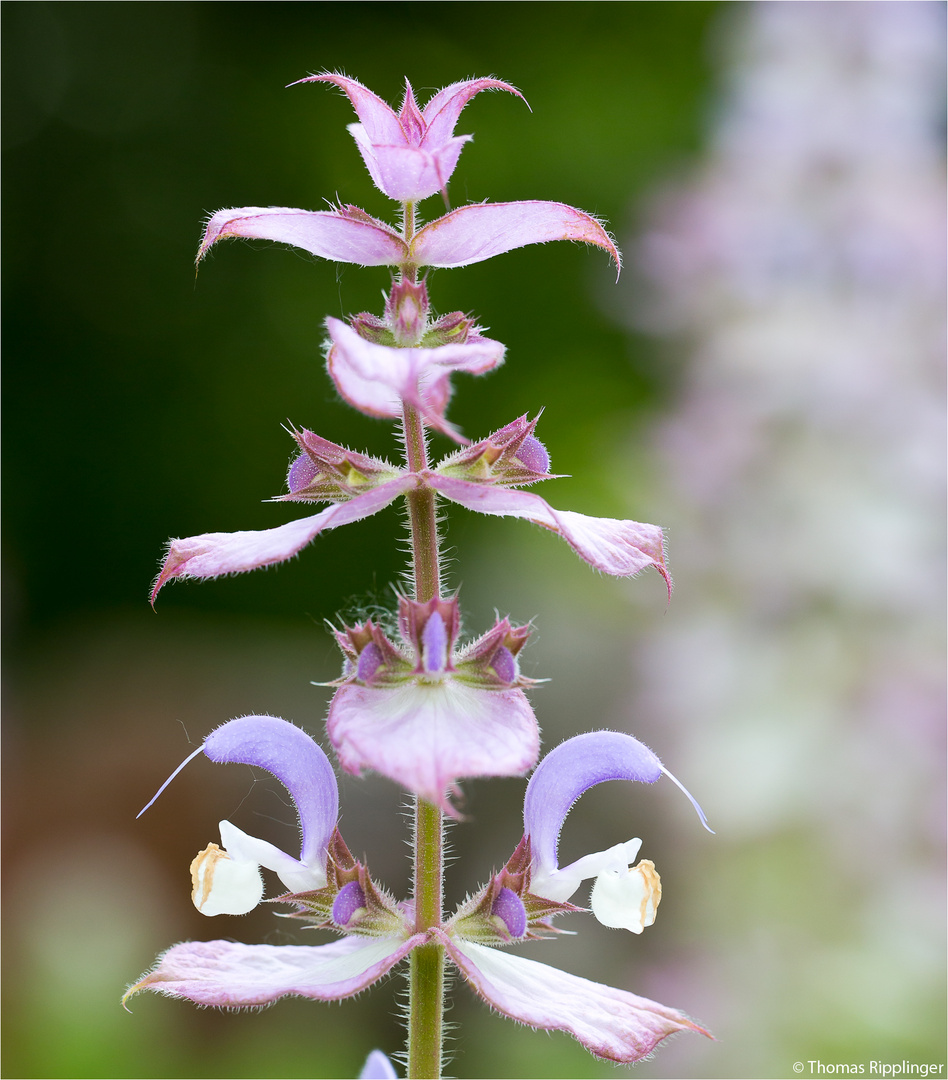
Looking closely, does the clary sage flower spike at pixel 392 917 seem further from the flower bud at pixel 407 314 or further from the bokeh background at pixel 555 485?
the flower bud at pixel 407 314

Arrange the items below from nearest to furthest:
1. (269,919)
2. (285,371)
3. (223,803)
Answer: (269,919), (223,803), (285,371)

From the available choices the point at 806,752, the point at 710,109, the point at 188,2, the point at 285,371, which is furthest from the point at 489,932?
the point at 188,2

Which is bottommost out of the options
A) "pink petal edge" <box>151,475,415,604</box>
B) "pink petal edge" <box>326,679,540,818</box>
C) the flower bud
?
"pink petal edge" <box>326,679,540,818</box>

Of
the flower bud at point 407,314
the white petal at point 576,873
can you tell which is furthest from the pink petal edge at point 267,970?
the flower bud at point 407,314

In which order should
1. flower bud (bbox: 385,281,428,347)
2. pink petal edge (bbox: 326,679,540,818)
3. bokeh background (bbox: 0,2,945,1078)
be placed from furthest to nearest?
bokeh background (bbox: 0,2,945,1078), flower bud (bbox: 385,281,428,347), pink petal edge (bbox: 326,679,540,818)

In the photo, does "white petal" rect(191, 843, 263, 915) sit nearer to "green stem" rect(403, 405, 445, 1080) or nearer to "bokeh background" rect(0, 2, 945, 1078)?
"green stem" rect(403, 405, 445, 1080)

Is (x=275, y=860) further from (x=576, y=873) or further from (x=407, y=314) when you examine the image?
(x=407, y=314)

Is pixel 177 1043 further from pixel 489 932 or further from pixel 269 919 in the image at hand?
pixel 489 932

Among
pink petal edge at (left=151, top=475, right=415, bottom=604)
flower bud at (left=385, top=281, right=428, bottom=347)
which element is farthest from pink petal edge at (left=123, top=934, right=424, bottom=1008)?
flower bud at (left=385, top=281, right=428, bottom=347)
